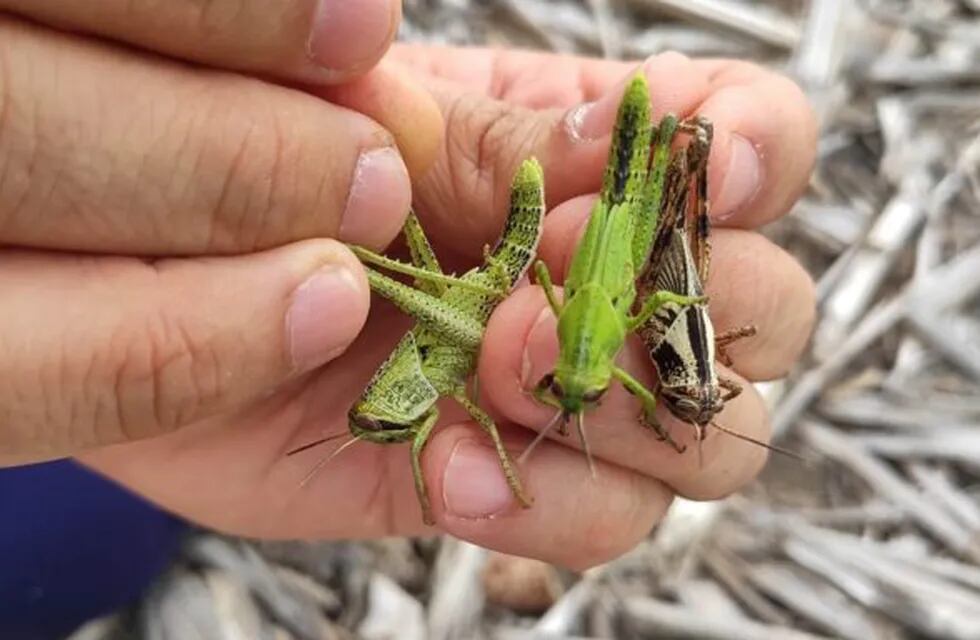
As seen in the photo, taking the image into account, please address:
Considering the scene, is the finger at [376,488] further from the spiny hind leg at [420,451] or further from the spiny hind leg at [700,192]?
the spiny hind leg at [700,192]

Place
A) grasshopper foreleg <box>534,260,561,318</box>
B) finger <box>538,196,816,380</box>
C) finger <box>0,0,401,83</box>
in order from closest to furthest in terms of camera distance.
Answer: finger <box>0,0,401,83</box>
grasshopper foreleg <box>534,260,561,318</box>
finger <box>538,196,816,380</box>

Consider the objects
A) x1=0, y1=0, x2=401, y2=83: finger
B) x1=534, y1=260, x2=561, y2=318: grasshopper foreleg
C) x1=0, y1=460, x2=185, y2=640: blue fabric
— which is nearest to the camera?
x1=0, y1=0, x2=401, y2=83: finger

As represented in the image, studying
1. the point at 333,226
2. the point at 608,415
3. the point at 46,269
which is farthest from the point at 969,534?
the point at 46,269

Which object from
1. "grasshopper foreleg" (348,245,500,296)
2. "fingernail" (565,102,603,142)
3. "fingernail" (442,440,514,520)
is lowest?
"fingernail" (442,440,514,520)

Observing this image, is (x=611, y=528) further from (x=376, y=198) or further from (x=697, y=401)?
(x=376, y=198)

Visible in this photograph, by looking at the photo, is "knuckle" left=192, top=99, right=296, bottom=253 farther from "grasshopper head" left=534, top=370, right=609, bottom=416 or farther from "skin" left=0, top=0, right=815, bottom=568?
"grasshopper head" left=534, top=370, right=609, bottom=416

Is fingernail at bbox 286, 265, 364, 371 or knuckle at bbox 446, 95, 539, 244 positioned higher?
knuckle at bbox 446, 95, 539, 244

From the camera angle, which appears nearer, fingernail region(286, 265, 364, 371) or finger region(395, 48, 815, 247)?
fingernail region(286, 265, 364, 371)

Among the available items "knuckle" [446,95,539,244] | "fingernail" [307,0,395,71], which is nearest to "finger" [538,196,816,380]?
"knuckle" [446,95,539,244]
